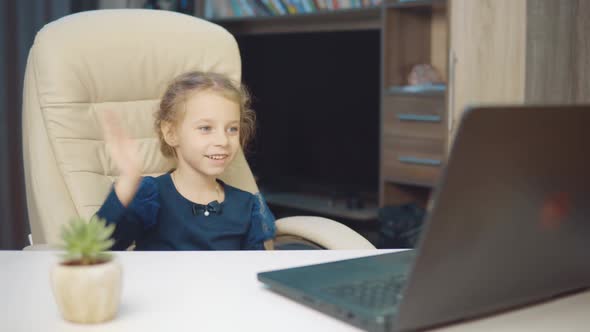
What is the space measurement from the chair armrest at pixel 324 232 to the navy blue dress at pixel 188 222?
82 mm

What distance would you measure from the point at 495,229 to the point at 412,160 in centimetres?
270

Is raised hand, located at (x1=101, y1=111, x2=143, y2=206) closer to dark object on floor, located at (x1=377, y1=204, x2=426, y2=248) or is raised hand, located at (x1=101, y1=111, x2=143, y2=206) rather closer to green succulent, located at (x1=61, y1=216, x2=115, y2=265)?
green succulent, located at (x1=61, y1=216, x2=115, y2=265)

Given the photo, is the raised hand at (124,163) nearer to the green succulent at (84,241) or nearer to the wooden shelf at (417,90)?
the green succulent at (84,241)

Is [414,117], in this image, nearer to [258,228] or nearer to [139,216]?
[258,228]

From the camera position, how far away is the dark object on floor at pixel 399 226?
3299mm

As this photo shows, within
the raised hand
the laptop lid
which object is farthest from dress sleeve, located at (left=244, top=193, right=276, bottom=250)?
the laptop lid

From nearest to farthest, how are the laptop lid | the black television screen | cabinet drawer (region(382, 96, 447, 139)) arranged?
1. the laptop lid
2. cabinet drawer (region(382, 96, 447, 139))
3. the black television screen

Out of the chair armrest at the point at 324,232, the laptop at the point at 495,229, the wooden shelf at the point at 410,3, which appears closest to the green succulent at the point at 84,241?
the laptop at the point at 495,229

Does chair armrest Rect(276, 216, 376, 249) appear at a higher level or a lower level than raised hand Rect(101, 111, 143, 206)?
lower

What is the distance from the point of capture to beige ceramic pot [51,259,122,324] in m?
0.77

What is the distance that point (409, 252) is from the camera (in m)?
1.07

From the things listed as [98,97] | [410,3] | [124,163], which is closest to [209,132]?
[98,97]

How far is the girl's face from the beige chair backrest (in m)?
0.22

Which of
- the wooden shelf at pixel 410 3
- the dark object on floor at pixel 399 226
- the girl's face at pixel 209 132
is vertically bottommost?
the dark object on floor at pixel 399 226
